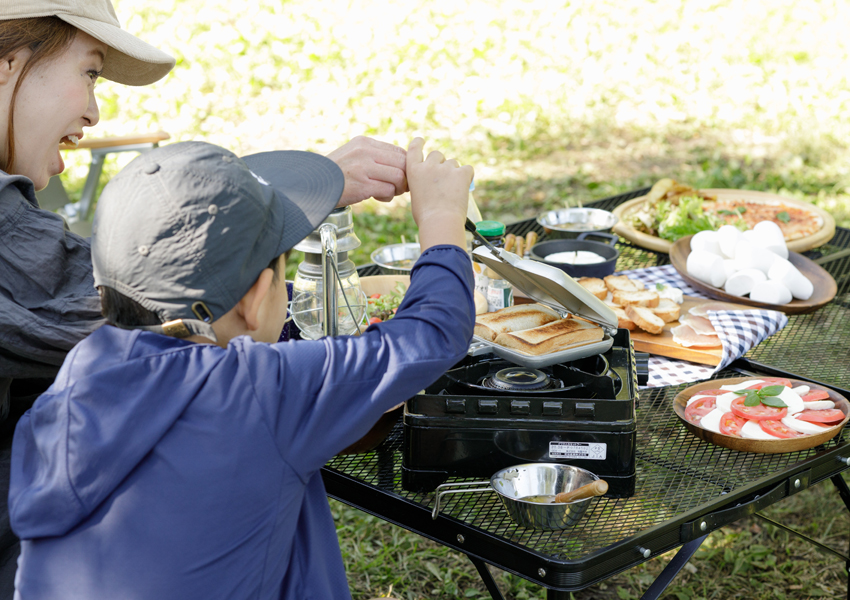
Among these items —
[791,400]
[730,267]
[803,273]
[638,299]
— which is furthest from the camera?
[803,273]

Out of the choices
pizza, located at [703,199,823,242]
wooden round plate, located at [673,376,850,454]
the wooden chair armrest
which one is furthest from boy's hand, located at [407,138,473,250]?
the wooden chair armrest

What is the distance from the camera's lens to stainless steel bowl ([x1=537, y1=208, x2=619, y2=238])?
3.32 metres

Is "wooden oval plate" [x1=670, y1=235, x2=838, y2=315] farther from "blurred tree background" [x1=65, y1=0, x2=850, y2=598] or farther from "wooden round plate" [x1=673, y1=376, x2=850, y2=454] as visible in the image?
"blurred tree background" [x1=65, y1=0, x2=850, y2=598]

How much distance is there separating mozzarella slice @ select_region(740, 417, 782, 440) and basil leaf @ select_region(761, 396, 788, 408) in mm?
67

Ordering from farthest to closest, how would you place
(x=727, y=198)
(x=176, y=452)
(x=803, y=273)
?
1. (x=727, y=198)
2. (x=803, y=273)
3. (x=176, y=452)

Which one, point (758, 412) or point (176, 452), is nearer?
point (176, 452)

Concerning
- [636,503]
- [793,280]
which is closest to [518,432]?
[636,503]

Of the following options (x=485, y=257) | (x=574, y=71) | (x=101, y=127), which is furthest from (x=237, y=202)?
(x=574, y=71)

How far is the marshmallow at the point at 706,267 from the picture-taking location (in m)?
2.83

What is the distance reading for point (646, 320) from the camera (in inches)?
96.3

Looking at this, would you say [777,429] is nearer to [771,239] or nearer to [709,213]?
[771,239]

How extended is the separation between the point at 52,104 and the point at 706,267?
2.19 metres

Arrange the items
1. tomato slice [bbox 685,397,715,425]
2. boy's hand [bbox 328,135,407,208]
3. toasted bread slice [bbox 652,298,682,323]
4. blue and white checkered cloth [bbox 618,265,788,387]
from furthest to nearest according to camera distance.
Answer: toasted bread slice [bbox 652,298,682,323] < blue and white checkered cloth [bbox 618,265,788,387] < tomato slice [bbox 685,397,715,425] < boy's hand [bbox 328,135,407,208]

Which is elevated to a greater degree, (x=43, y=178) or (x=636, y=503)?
(x=43, y=178)
